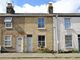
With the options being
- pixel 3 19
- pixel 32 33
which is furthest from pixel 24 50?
pixel 3 19

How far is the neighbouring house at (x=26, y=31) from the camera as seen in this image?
35.0 metres

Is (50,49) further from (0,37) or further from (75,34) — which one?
(0,37)

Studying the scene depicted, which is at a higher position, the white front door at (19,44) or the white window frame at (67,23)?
the white window frame at (67,23)

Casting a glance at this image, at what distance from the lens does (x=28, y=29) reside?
3525 cm

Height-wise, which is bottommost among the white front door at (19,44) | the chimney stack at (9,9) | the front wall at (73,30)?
the white front door at (19,44)

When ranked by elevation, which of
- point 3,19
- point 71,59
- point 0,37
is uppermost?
point 3,19

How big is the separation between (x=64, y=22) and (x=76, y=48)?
12.1 feet

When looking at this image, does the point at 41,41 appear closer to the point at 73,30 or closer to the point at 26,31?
the point at 26,31

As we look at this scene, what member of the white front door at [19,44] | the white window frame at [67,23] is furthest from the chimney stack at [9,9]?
the white window frame at [67,23]

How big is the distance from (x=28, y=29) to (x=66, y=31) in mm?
4885

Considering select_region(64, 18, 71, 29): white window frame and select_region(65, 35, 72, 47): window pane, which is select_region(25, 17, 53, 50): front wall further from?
select_region(65, 35, 72, 47): window pane

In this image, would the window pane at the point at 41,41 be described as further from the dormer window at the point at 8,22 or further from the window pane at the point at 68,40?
the dormer window at the point at 8,22

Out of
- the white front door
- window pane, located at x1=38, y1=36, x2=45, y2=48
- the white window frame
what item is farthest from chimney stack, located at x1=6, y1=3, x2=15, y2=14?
the white window frame

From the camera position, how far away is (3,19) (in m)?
35.2
